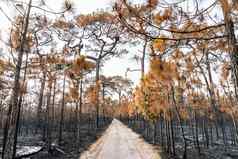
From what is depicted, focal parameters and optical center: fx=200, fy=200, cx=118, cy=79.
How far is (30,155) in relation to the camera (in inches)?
342

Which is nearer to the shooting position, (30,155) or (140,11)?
(140,11)

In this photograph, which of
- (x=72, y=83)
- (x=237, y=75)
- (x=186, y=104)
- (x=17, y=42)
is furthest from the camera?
(x=186, y=104)

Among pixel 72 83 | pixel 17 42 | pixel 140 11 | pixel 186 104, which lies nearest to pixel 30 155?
pixel 17 42

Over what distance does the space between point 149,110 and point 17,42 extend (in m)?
8.59

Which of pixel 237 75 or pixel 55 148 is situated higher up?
pixel 237 75

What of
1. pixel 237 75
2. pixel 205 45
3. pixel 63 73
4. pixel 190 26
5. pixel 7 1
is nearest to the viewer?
pixel 237 75

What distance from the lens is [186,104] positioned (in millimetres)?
19109

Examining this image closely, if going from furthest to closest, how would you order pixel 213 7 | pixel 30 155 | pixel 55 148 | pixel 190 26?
pixel 55 148, pixel 30 155, pixel 190 26, pixel 213 7

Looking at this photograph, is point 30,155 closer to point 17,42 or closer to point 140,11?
point 17,42

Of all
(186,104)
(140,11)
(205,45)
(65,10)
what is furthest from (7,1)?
(186,104)

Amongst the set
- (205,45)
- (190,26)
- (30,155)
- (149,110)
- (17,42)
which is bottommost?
(30,155)

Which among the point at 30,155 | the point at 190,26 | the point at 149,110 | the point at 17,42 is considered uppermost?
the point at 17,42

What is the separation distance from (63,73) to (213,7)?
35.0 feet

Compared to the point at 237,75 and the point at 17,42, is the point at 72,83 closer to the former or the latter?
the point at 17,42
